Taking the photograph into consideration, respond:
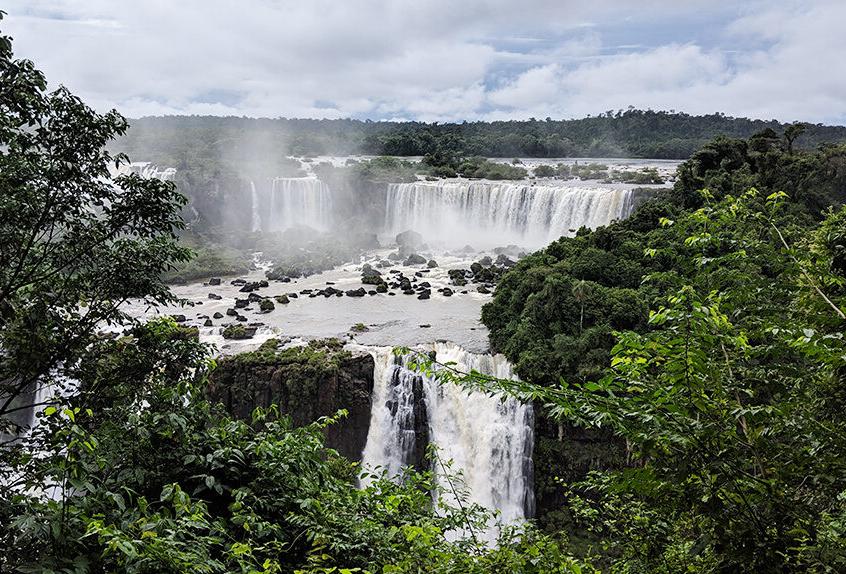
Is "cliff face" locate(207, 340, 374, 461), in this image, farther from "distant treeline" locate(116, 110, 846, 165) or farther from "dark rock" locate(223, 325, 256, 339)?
"distant treeline" locate(116, 110, 846, 165)

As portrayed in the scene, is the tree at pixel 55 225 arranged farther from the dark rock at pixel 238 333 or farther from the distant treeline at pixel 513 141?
the distant treeline at pixel 513 141

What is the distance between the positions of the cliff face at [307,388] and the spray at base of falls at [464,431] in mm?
566

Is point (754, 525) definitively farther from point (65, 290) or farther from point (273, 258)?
point (273, 258)

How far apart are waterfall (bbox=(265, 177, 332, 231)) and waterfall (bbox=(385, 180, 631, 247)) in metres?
6.90

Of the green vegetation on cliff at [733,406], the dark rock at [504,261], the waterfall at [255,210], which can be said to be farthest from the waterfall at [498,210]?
the green vegetation on cliff at [733,406]

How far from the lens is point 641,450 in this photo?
11.7 ft

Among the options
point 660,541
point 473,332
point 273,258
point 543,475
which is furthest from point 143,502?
point 273,258

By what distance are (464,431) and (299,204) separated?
3871 cm

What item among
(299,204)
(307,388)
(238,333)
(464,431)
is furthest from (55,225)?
(299,204)

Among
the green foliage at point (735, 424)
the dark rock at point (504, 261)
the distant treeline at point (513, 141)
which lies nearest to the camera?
the green foliage at point (735, 424)

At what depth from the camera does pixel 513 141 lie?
2852 inches

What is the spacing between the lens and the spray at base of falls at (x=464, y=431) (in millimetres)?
19531

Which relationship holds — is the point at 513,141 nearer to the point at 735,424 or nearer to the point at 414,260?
the point at 414,260

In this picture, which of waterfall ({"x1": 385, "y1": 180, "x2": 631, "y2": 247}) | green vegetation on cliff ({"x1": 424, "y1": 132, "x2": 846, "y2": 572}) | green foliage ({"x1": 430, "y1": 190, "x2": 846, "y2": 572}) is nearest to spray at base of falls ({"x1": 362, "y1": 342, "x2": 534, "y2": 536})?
green vegetation on cliff ({"x1": 424, "y1": 132, "x2": 846, "y2": 572})
